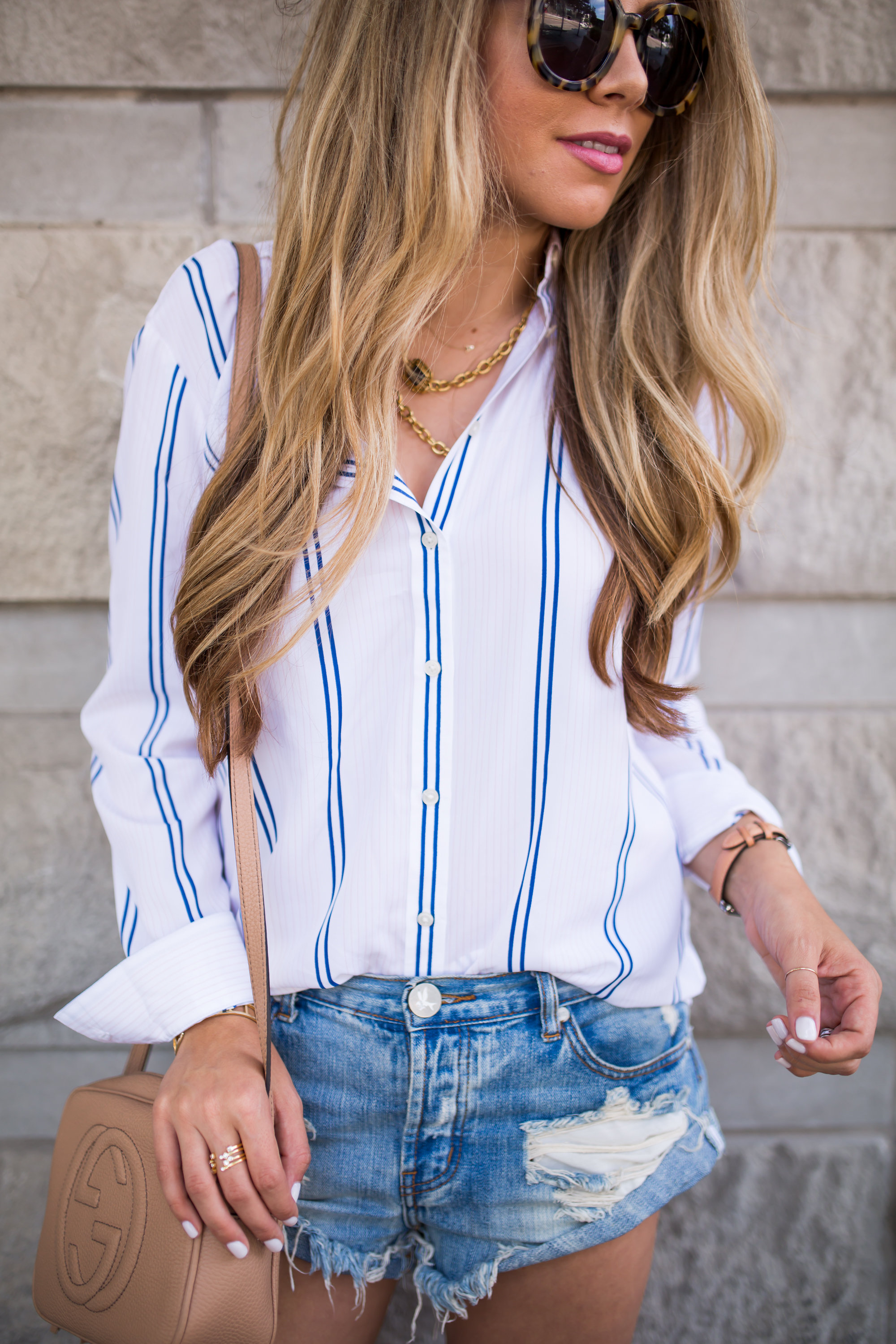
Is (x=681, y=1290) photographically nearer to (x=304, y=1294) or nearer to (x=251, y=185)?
(x=304, y=1294)

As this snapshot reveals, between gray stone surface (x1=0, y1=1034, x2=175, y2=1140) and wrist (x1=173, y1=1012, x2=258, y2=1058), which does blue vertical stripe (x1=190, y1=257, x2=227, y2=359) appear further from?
gray stone surface (x1=0, y1=1034, x2=175, y2=1140)

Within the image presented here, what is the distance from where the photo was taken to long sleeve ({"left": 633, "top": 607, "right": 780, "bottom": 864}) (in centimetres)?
119

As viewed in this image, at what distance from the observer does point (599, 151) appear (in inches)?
40.5

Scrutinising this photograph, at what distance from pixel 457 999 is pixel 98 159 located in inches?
55.4

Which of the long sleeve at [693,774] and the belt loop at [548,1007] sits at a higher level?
the long sleeve at [693,774]

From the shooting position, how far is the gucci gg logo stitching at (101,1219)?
2.91ft

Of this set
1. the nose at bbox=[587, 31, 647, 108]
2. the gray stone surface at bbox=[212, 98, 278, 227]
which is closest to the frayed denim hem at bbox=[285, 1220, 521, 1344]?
the nose at bbox=[587, 31, 647, 108]

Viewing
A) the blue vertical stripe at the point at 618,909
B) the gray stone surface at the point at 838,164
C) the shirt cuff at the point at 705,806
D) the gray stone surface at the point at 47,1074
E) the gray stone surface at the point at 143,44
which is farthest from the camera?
the gray stone surface at the point at 47,1074

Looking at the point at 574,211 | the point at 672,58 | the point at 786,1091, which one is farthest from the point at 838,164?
the point at 786,1091

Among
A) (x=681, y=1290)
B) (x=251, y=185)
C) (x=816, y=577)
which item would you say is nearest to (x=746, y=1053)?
(x=681, y=1290)

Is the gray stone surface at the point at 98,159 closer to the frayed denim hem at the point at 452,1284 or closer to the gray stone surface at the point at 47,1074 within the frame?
the gray stone surface at the point at 47,1074

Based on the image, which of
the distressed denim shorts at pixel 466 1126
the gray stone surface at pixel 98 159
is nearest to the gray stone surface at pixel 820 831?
the distressed denim shorts at pixel 466 1126

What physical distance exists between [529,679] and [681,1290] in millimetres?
1382

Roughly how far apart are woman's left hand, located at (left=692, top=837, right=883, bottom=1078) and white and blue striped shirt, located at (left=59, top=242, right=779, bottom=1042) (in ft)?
0.57
